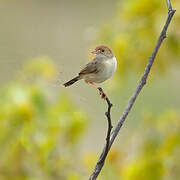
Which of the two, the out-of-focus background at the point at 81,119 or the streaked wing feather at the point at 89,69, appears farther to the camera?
the out-of-focus background at the point at 81,119

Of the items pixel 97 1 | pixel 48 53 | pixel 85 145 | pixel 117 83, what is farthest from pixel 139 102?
pixel 97 1

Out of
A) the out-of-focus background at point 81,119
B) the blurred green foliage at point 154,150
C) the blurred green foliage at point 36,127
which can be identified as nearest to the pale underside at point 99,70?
the out-of-focus background at point 81,119

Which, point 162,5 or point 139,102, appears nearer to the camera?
point 162,5

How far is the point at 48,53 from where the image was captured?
3320mm

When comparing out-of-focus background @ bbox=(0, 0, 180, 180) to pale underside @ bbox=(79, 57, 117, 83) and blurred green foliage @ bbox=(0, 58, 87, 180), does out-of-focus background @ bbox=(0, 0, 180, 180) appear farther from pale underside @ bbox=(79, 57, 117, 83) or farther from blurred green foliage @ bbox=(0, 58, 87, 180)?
pale underside @ bbox=(79, 57, 117, 83)

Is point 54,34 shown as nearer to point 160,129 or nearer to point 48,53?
point 48,53

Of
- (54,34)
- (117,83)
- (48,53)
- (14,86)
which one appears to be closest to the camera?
(14,86)

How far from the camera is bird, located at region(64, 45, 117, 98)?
1.68 metres

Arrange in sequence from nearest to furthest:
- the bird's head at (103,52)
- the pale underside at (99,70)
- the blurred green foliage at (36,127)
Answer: the pale underside at (99,70) < the bird's head at (103,52) < the blurred green foliage at (36,127)

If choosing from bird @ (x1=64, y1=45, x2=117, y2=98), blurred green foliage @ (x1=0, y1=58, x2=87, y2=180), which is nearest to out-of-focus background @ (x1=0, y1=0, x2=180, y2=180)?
blurred green foliage @ (x1=0, y1=58, x2=87, y2=180)

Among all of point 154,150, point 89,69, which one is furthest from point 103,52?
point 154,150

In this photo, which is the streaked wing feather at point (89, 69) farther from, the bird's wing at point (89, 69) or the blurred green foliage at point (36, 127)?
the blurred green foliage at point (36, 127)

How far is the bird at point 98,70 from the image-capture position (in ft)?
5.50

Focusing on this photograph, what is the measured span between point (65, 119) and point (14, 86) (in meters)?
0.31
